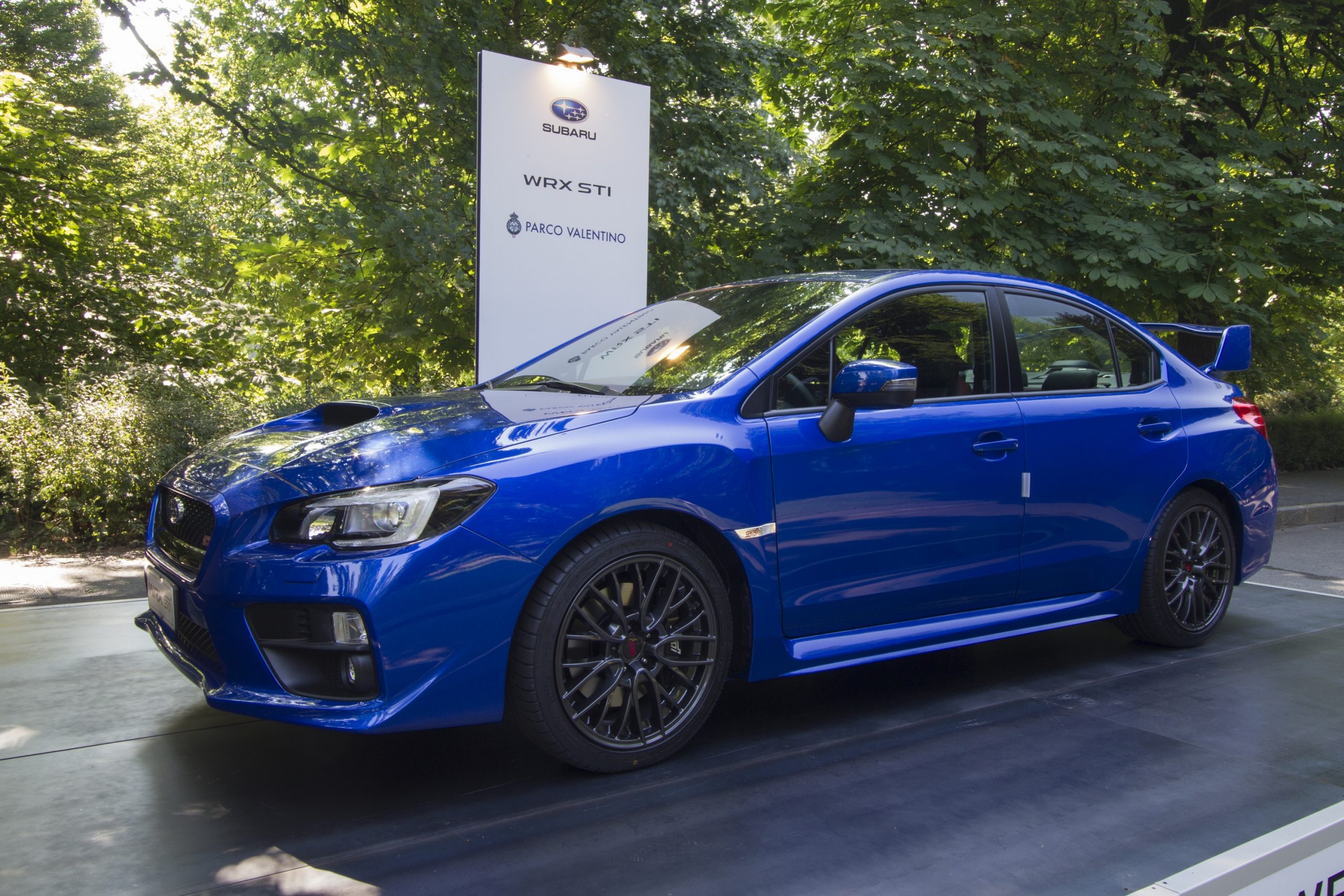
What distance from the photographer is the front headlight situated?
2.86 metres

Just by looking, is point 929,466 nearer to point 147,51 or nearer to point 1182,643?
point 1182,643

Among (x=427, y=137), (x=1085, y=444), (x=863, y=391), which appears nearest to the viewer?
(x=863, y=391)

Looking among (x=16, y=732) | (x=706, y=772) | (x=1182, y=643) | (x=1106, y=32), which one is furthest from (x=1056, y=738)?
(x=1106, y=32)

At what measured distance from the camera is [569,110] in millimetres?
6961

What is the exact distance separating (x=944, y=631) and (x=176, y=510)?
2648mm

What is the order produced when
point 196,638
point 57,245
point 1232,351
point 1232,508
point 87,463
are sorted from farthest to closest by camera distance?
point 57,245 → point 87,463 → point 1232,351 → point 1232,508 → point 196,638

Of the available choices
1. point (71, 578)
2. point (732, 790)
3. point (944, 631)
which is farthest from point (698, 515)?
point (71, 578)

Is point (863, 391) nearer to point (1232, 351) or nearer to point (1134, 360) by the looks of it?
point (1134, 360)

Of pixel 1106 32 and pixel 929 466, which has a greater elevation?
pixel 1106 32

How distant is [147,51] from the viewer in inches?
421

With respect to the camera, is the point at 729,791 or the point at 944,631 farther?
the point at 944,631

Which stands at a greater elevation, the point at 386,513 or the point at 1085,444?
the point at 1085,444

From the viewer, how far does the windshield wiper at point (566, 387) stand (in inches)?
148

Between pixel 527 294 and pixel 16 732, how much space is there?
12.9ft
